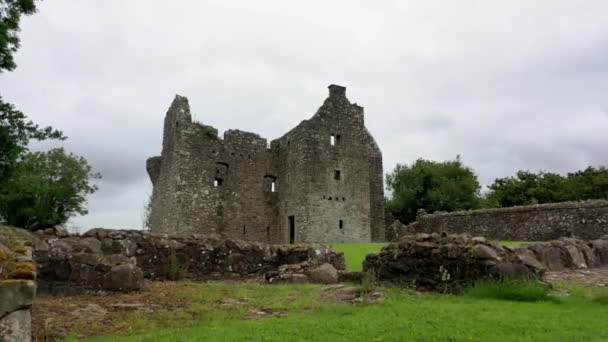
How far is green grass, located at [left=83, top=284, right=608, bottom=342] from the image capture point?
6133 millimetres

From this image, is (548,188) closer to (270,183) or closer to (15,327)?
(270,183)

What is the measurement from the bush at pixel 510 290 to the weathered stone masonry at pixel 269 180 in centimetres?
2127

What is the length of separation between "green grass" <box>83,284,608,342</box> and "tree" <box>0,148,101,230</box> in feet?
139

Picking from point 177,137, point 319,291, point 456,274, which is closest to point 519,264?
point 456,274

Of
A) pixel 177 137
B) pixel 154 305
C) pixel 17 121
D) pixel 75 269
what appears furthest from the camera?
pixel 177 137

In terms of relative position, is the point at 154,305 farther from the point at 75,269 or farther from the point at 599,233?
the point at 599,233

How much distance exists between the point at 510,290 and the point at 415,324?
2911 mm

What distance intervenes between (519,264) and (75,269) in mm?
7930

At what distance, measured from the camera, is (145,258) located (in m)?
12.0

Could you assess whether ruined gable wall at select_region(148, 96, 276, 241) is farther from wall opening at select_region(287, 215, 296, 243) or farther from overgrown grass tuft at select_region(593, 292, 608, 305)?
overgrown grass tuft at select_region(593, 292, 608, 305)

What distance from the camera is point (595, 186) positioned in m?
51.3

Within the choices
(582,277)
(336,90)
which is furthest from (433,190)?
(582,277)

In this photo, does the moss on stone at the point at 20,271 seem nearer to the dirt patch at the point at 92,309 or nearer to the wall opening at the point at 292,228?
the dirt patch at the point at 92,309

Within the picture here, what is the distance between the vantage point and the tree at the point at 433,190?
54.6 m
